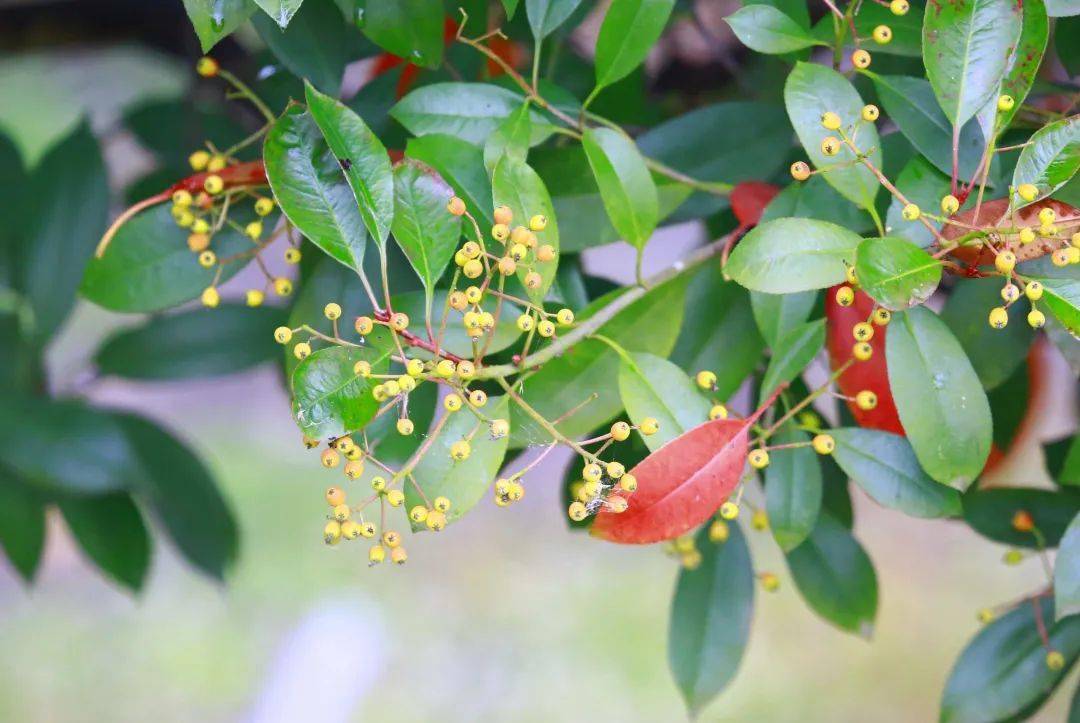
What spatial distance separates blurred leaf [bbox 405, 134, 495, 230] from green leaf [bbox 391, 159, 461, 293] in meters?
0.04

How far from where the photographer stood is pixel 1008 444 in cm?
80

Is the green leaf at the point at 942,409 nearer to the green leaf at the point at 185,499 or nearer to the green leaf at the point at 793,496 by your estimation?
the green leaf at the point at 793,496

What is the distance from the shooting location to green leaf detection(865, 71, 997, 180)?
54 centimetres

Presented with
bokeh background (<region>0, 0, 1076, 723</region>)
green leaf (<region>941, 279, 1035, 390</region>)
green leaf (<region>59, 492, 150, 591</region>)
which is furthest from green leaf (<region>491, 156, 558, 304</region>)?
bokeh background (<region>0, 0, 1076, 723</region>)

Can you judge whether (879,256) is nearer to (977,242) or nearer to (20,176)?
(977,242)

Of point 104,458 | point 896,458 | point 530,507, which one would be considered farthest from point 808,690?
point 896,458

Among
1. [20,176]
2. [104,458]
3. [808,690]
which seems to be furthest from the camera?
[808,690]

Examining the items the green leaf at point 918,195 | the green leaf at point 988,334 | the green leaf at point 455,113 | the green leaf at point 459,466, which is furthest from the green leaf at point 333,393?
the green leaf at point 988,334

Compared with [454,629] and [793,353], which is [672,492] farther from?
[454,629]

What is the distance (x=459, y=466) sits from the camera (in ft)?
1.68

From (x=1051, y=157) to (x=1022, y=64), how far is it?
6cm

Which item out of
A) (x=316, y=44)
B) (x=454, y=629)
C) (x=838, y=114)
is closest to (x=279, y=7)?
(x=316, y=44)

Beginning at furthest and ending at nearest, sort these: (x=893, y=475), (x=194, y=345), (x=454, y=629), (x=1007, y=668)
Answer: (x=454, y=629) < (x=194, y=345) < (x=1007, y=668) < (x=893, y=475)

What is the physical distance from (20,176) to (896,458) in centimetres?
89
